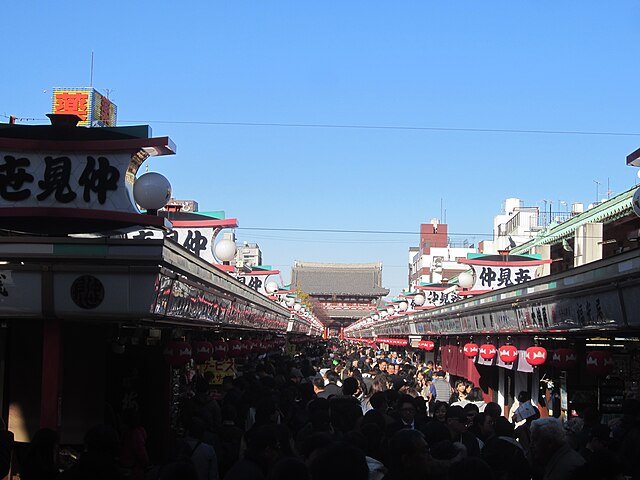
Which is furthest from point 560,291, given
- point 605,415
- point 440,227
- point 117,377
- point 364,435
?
point 440,227

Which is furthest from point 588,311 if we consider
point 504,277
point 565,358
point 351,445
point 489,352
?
point 504,277

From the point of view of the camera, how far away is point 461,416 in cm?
1035

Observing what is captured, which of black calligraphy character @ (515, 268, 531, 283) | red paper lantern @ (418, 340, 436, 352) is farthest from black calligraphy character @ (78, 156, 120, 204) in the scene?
red paper lantern @ (418, 340, 436, 352)

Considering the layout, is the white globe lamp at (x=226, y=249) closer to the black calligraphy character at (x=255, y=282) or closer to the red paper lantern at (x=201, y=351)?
the red paper lantern at (x=201, y=351)

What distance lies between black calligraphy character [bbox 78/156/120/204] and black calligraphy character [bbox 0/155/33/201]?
634 millimetres

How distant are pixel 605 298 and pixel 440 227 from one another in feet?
399

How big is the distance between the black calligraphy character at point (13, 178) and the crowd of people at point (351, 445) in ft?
9.70

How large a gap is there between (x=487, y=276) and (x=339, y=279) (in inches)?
4129

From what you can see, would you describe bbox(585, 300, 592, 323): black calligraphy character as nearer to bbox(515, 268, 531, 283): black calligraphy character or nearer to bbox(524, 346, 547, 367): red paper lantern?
bbox(524, 346, 547, 367): red paper lantern

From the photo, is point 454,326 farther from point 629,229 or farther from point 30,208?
point 30,208

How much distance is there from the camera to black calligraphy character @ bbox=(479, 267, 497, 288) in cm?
2980

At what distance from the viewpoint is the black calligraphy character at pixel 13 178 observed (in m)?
10.2

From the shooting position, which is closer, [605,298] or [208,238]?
[605,298]

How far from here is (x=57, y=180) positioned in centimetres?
1020
